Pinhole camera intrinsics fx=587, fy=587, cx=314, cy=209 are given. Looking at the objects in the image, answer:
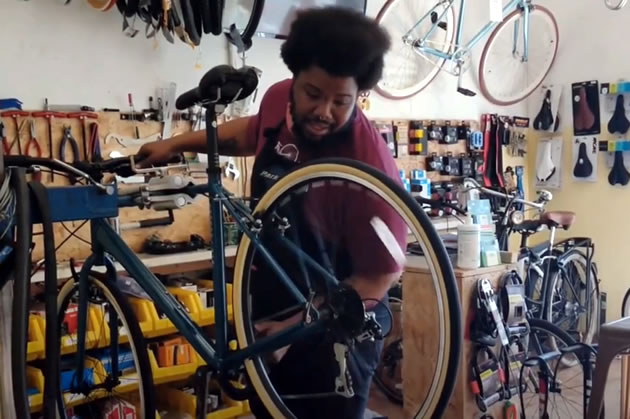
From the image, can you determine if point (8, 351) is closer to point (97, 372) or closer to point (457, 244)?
point (97, 372)

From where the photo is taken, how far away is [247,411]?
2.64 meters

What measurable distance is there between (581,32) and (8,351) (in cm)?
437

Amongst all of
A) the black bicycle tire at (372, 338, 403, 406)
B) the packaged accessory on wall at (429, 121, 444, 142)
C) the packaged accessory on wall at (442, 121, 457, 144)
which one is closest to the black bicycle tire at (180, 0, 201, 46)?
the black bicycle tire at (372, 338, 403, 406)

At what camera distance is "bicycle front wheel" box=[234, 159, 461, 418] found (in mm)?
1109

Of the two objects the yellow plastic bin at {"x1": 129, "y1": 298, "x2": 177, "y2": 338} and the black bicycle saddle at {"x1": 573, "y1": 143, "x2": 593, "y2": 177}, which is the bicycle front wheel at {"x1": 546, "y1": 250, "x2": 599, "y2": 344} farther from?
the yellow plastic bin at {"x1": 129, "y1": 298, "x2": 177, "y2": 338}

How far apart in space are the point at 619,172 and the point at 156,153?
3530mm

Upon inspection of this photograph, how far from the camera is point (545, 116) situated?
177 inches

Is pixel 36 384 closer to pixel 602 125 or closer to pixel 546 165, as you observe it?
pixel 546 165

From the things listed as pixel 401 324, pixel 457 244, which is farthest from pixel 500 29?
pixel 401 324

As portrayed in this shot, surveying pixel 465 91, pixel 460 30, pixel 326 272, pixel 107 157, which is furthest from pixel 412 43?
pixel 326 272

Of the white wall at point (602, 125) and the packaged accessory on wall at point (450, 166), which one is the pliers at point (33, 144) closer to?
the packaged accessory on wall at point (450, 166)

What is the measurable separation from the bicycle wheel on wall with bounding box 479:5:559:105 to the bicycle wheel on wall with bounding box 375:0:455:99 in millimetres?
465

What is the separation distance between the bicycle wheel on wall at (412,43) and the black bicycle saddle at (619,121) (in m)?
1.29

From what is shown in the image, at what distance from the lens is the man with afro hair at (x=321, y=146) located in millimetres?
1288
